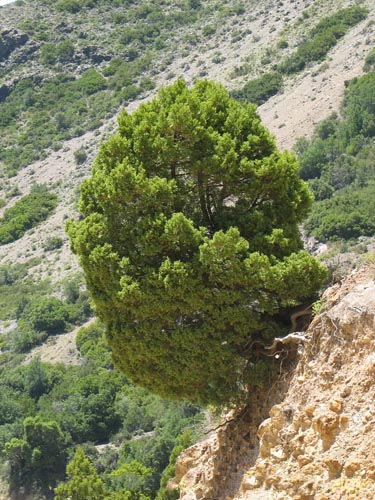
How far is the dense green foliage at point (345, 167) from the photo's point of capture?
36781mm

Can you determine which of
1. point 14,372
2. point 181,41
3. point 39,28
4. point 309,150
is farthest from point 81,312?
point 39,28

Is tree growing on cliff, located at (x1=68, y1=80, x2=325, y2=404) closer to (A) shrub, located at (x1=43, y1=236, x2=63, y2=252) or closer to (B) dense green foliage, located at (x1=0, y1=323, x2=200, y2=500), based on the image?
(B) dense green foliage, located at (x1=0, y1=323, x2=200, y2=500)

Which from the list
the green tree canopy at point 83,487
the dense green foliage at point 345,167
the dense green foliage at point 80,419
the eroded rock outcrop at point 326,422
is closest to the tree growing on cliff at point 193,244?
the eroded rock outcrop at point 326,422

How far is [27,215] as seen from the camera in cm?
6172

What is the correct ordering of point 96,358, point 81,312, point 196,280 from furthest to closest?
point 81,312 → point 96,358 → point 196,280

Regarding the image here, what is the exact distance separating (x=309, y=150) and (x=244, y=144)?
3670cm

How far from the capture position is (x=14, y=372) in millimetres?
46438

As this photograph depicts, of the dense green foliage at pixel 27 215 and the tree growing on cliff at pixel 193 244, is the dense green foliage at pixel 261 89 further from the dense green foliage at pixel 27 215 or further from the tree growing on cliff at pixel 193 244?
the tree growing on cliff at pixel 193 244

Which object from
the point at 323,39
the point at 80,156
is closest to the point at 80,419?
the point at 80,156

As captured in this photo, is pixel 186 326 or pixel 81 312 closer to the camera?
pixel 186 326

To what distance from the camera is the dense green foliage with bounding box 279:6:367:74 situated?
60438mm

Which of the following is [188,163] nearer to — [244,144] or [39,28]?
[244,144]

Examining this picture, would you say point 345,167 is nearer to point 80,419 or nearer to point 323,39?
point 80,419

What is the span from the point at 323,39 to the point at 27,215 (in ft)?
91.9
